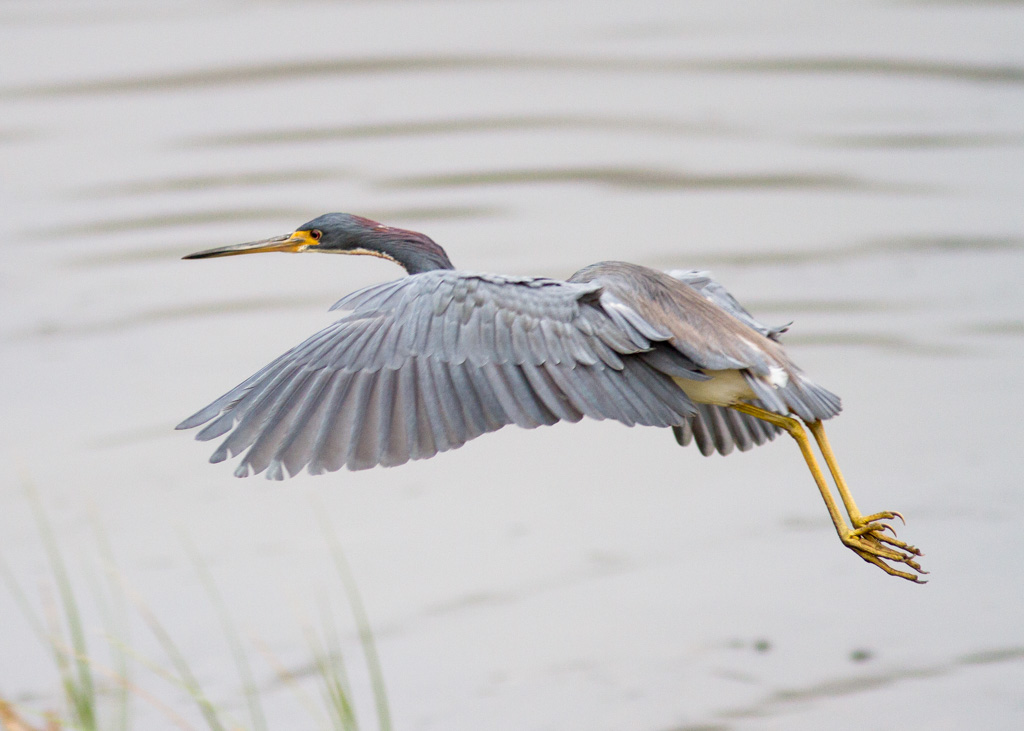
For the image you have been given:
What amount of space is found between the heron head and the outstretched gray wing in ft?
2.11

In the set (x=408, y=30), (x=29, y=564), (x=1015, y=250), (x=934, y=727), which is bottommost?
(x=934, y=727)

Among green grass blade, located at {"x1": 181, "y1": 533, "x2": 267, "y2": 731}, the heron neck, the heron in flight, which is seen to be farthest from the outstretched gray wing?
the heron neck

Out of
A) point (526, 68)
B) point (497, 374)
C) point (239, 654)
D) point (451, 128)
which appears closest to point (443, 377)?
point (497, 374)

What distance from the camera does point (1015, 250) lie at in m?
8.55

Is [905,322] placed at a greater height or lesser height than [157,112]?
lesser

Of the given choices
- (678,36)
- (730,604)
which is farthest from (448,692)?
(678,36)

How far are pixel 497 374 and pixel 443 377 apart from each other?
0.13m

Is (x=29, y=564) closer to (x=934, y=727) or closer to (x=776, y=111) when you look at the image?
(x=934, y=727)

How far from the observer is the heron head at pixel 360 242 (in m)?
4.27

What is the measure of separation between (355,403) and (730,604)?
297cm

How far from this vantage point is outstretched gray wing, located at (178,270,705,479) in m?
3.26

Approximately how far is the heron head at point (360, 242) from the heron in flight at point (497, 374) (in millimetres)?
622

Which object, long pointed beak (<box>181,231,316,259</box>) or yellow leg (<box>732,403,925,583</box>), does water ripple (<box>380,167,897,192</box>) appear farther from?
yellow leg (<box>732,403,925,583</box>)

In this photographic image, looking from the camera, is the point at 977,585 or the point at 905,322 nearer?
the point at 977,585
